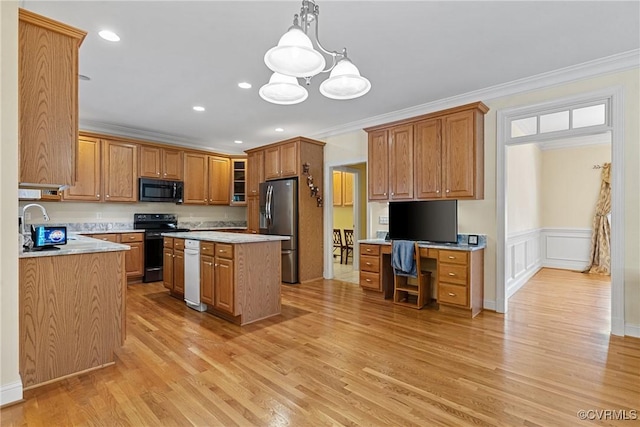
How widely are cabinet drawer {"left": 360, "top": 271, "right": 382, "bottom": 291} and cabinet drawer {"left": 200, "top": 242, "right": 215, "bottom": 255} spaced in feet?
6.88


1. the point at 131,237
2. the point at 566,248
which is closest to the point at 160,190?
the point at 131,237

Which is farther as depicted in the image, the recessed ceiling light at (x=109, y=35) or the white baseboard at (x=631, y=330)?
the white baseboard at (x=631, y=330)

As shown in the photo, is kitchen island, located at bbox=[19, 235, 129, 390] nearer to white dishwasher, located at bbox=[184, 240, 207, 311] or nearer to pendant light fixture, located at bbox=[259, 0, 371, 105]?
white dishwasher, located at bbox=[184, 240, 207, 311]

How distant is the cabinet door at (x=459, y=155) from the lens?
12.5 ft

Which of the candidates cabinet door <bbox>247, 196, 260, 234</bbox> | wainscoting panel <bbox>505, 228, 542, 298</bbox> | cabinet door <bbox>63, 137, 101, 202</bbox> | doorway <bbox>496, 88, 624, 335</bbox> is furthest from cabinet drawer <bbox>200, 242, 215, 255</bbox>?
wainscoting panel <bbox>505, 228, 542, 298</bbox>

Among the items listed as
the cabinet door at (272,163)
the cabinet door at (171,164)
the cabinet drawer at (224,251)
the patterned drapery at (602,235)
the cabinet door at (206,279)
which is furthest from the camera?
the patterned drapery at (602,235)

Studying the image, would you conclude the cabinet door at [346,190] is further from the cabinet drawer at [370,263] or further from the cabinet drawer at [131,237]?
the cabinet drawer at [131,237]

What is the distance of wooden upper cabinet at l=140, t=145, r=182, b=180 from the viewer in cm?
Answer: 579

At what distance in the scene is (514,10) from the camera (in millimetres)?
2369

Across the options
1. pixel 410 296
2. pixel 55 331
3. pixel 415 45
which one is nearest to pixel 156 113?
pixel 55 331

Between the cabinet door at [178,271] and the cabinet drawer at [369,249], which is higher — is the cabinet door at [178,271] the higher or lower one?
the lower one

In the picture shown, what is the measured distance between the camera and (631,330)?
A: 3.09m

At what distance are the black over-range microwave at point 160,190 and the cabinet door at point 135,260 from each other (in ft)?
2.72

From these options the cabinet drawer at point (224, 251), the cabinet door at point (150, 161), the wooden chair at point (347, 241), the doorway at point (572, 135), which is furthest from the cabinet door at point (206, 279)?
the wooden chair at point (347, 241)
